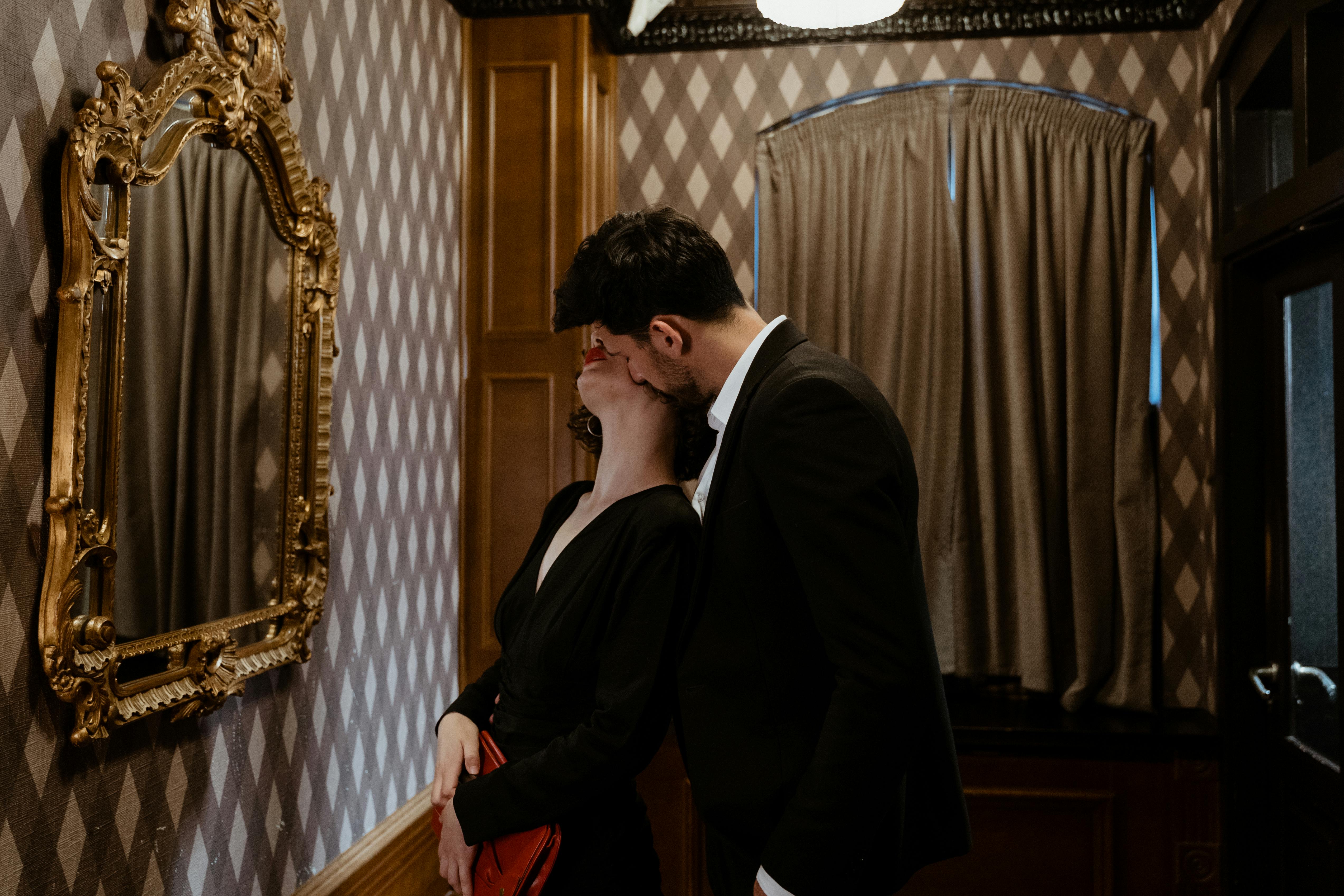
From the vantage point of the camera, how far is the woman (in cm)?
141

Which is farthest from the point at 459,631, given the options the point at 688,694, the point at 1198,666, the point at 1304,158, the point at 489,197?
the point at 1304,158

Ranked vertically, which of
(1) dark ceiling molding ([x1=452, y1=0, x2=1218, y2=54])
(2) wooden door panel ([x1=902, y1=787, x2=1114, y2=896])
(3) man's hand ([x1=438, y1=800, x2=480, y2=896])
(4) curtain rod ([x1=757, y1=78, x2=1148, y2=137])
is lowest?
(2) wooden door panel ([x1=902, y1=787, x2=1114, y2=896])

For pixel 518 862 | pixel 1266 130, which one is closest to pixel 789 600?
pixel 518 862

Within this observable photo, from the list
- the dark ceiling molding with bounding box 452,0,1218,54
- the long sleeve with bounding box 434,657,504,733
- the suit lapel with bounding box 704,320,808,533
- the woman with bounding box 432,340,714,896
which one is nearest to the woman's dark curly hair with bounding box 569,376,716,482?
the woman with bounding box 432,340,714,896

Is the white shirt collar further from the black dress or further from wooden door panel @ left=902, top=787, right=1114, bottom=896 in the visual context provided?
wooden door panel @ left=902, top=787, right=1114, bottom=896

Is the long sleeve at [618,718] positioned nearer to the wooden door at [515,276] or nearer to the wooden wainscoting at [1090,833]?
the wooden door at [515,276]

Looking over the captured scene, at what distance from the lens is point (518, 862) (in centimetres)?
143

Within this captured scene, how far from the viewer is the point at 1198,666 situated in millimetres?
3223

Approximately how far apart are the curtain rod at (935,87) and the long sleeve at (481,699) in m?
2.36

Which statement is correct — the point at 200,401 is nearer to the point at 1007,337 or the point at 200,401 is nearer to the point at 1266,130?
the point at 1007,337

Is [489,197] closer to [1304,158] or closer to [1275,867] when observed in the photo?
[1304,158]

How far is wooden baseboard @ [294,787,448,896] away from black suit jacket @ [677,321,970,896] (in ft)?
4.58

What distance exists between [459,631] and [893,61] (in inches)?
97.2

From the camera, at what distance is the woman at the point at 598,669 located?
1.41 meters
